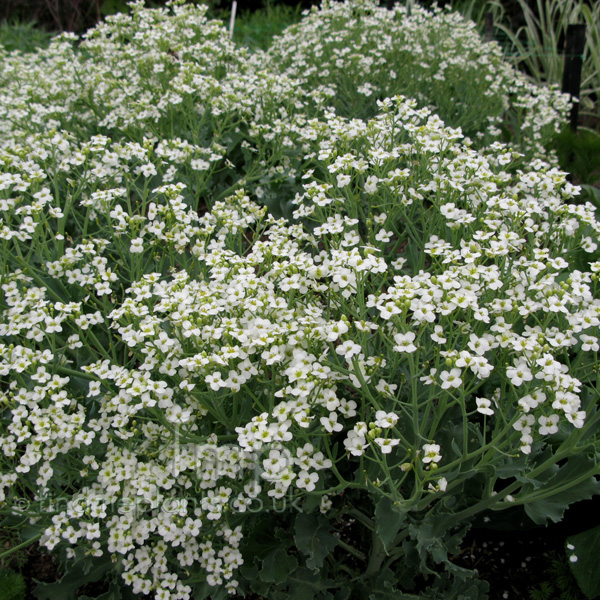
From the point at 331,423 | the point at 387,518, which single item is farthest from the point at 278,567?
the point at 331,423

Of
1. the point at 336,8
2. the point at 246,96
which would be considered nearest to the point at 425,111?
the point at 246,96

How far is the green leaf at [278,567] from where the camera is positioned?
7.22 ft

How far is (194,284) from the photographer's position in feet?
7.86

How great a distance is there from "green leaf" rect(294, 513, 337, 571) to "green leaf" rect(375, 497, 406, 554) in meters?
0.29

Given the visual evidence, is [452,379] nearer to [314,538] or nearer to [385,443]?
[385,443]

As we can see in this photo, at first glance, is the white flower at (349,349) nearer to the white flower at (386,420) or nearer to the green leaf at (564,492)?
the white flower at (386,420)

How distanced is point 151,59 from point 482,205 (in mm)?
2756

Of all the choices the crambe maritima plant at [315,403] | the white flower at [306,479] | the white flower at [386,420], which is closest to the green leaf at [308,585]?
the crambe maritima plant at [315,403]

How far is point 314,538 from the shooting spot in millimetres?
2199

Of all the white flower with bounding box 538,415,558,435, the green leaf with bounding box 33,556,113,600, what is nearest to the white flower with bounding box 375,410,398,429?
the white flower with bounding box 538,415,558,435

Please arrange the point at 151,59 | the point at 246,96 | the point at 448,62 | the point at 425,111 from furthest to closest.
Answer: the point at 448,62, the point at 151,59, the point at 246,96, the point at 425,111

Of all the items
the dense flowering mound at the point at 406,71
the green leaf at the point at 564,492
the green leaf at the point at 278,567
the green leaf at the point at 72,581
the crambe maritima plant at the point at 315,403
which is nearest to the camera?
the crambe maritima plant at the point at 315,403

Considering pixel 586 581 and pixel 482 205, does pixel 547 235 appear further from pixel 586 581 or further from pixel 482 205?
pixel 586 581

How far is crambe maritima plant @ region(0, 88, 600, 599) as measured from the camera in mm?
1908
